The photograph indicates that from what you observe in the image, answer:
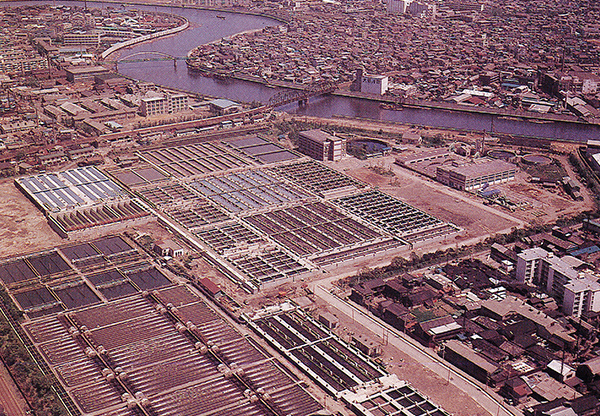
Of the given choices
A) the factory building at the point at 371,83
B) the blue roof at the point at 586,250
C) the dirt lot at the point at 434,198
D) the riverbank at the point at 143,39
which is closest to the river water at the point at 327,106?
the riverbank at the point at 143,39

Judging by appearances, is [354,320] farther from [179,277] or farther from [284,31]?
[284,31]

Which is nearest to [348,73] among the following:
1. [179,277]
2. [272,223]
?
[272,223]

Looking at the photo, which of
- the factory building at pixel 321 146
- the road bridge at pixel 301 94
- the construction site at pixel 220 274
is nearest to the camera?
the construction site at pixel 220 274

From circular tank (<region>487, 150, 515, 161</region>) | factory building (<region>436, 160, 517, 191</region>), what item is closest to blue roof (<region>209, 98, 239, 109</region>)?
factory building (<region>436, 160, 517, 191</region>)

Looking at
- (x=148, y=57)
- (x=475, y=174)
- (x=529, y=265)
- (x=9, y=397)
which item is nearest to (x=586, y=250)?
(x=529, y=265)

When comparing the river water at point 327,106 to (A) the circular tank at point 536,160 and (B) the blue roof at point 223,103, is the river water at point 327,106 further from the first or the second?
(A) the circular tank at point 536,160

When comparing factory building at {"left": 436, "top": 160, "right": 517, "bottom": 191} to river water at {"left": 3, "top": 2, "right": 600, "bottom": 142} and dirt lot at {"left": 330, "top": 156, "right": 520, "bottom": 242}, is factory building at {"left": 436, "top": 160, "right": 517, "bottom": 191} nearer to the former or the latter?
dirt lot at {"left": 330, "top": 156, "right": 520, "bottom": 242}

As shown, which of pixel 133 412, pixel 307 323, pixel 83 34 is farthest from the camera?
pixel 83 34
